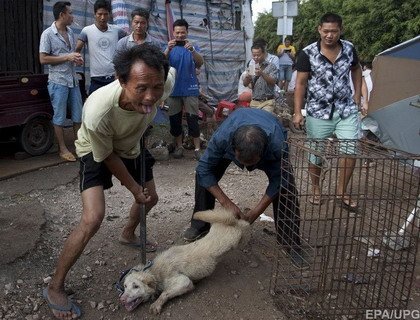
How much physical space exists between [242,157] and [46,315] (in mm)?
1671

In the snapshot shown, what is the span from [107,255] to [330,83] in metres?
2.68

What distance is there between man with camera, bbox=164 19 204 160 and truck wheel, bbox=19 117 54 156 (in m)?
1.70

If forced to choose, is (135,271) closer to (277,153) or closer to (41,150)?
(277,153)

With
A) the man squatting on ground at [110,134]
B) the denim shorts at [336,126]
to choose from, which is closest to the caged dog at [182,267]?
the man squatting on ground at [110,134]

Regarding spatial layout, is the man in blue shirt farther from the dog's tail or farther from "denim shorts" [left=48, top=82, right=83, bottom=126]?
"denim shorts" [left=48, top=82, right=83, bottom=126]

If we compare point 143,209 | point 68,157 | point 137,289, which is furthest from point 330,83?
point 68,157

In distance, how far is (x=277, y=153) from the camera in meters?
3.11

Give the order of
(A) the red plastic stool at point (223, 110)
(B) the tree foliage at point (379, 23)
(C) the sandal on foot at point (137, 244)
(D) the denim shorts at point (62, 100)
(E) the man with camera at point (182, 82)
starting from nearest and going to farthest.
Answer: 1. (C) the sandal on foot at point (137, 244)
2. (D) the denim shorts at point (62, 100)
3. (E) the man with camera at point (182, 82)
4. (A) the red plastic stool at point (223, 110)
5. (B) the tree foliage at point (379, 23)

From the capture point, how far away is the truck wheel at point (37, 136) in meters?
5.68

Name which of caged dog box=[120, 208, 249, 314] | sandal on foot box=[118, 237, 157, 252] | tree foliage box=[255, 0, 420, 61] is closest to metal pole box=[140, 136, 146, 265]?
caged dog box=[120, 208, 249, 314]

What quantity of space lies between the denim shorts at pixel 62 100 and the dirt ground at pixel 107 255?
71 cm

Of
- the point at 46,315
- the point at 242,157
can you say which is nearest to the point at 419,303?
the point at 242,157

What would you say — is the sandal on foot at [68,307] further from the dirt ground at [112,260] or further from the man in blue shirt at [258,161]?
the man in blue shirt at [258,161]

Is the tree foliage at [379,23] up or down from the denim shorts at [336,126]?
up
